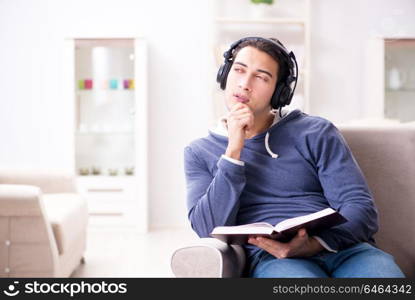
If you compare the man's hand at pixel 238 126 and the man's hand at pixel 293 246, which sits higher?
the man's hand at pixel 238 126

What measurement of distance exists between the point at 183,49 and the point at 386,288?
3686 mm

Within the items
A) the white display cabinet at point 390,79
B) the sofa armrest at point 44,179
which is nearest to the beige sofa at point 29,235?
the sofa armrest at point 44,179

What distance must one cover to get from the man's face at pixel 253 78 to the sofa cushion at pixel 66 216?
1.60 metres

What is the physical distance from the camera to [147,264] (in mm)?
3531

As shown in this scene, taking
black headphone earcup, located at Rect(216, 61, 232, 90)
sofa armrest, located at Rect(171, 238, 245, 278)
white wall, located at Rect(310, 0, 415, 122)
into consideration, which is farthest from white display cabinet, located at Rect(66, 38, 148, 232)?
sofa armrest, located at Rect(171, 238, 245, 278)

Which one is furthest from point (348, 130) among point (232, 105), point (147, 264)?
point (147, 264)

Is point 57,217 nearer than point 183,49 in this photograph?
Yes

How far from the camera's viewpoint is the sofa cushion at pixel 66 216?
117 inches

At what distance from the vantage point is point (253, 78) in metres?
1.72

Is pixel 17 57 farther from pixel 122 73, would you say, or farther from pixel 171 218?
pixel 171 218

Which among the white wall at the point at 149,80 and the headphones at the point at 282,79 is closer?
the headphones at the point at 282,79

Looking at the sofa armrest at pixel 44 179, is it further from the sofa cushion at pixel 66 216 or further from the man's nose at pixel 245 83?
the man's nose at pixel 245 83

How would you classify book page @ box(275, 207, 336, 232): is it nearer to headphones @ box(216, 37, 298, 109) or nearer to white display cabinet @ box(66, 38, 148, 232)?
headphones @ box(216, 37, 298, 109)

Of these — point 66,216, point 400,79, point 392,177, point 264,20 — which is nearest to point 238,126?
point 392,177
